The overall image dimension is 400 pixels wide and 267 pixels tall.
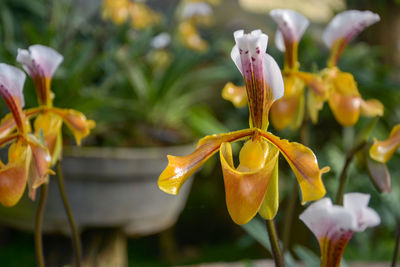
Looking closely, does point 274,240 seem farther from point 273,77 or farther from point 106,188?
point 106,188

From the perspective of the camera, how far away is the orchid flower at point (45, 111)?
40 centimetres

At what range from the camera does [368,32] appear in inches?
61.1

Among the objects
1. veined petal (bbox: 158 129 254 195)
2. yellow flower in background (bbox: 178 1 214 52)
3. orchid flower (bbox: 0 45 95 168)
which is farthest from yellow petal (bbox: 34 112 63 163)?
yellow flower in background (bbox: 178 1 214 52)

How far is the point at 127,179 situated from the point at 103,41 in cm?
57

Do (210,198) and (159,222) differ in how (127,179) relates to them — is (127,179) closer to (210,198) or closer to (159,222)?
(159,222)

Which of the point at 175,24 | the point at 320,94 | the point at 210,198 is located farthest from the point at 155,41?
the point at 320,94

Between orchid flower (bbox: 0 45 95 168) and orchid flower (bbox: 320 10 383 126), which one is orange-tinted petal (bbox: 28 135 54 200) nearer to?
orchid flower (bbox: 0 45 95 168)

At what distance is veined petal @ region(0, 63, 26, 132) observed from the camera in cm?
35

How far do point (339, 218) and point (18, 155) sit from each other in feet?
0.87

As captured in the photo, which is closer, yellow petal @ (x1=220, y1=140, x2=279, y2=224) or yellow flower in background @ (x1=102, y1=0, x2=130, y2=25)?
yellow petal @ (x1=220, y1=140, x2=279, y2=224)

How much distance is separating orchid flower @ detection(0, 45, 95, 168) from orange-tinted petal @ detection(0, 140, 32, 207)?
0.07 feet

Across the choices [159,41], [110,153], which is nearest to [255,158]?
[110,153]

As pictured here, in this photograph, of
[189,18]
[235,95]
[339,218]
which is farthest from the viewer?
[189,18]

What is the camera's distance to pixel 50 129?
44cm
